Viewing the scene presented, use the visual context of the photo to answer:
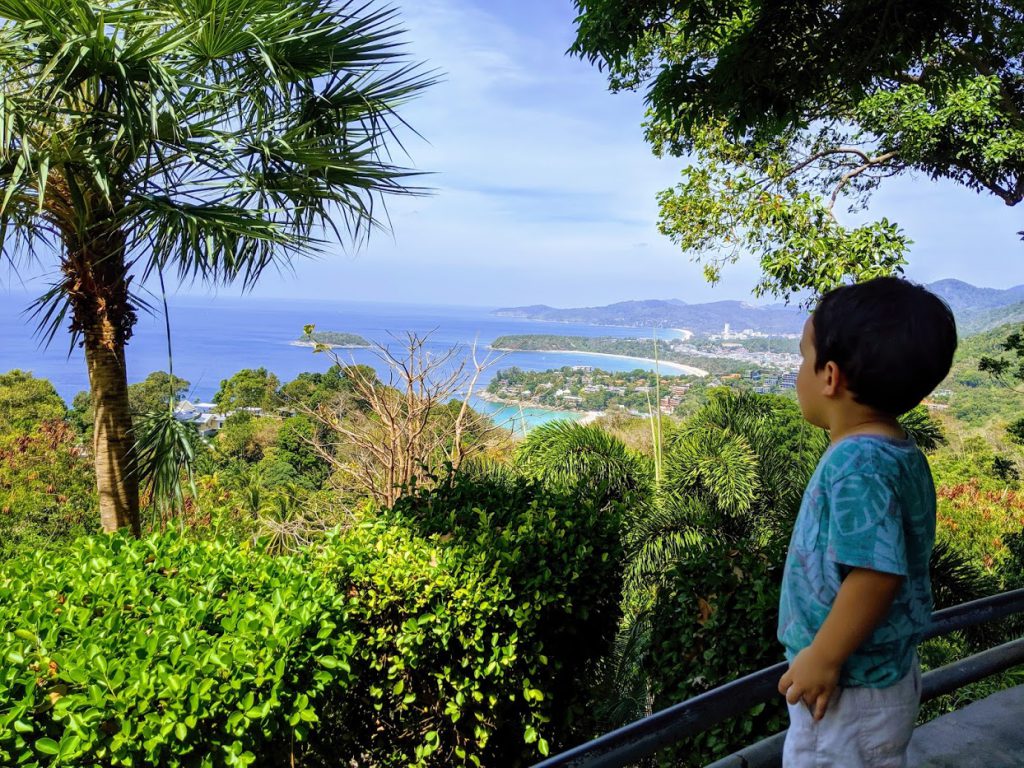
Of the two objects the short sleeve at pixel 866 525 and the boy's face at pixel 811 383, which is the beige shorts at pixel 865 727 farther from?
the boy's face at pixel 811 383

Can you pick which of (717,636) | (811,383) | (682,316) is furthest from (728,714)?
(682,316)

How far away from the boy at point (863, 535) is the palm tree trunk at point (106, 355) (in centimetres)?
461

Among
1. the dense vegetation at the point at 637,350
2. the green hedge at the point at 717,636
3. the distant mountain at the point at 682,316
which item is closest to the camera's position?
the green hedge at the point at 717,636

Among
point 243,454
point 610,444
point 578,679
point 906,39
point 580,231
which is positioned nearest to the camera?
point 578,679

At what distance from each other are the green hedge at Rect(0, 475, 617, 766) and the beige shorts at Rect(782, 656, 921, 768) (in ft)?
4.59

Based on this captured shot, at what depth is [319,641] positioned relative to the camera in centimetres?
209

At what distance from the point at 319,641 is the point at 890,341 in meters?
1.75

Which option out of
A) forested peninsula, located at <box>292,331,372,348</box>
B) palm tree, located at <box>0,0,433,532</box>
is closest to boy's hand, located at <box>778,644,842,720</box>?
palm tree, located at <box>0,0,433,532</box>

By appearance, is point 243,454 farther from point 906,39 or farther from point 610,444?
point 906,39

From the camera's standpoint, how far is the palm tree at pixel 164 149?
13.5 feet

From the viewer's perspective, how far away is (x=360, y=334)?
732 cm

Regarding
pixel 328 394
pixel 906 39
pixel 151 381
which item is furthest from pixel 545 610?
pixel 151 381

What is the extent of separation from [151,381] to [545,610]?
1632cm

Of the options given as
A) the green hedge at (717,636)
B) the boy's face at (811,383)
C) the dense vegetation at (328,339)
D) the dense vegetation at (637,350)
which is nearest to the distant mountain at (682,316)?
the dense vegetation at (637,350)
